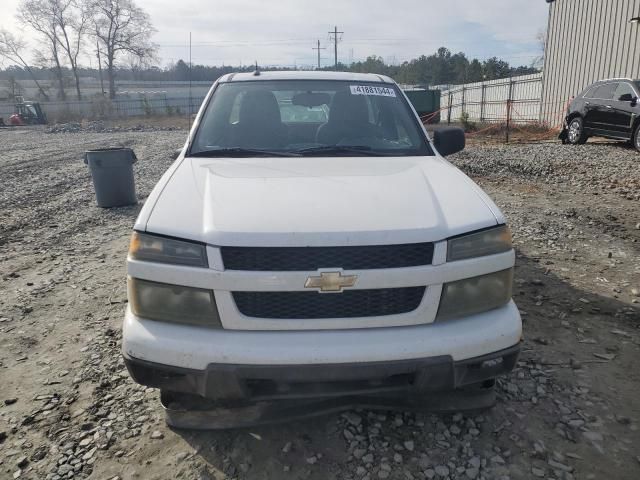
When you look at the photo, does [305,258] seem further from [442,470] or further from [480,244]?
[442,470]

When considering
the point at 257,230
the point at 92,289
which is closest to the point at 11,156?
the point at 92,289

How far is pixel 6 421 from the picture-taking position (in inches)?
104

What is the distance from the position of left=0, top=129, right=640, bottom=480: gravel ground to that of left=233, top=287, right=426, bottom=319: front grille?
0.74m

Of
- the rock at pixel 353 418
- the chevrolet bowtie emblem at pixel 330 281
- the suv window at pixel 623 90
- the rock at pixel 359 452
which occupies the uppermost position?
the suv window at pixel 623 90

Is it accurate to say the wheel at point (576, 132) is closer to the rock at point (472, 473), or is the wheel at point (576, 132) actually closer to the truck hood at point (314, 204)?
the truck hood at point (314, 204)

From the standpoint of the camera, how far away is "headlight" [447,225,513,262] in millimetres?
2170

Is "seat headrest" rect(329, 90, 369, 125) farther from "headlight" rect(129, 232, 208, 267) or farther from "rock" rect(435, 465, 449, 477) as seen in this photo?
"rock" rect(435, 465, 449, 477)

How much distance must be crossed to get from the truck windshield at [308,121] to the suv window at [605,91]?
10.8 metres

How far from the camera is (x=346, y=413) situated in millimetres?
2611

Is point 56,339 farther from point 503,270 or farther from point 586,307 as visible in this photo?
point 586,307

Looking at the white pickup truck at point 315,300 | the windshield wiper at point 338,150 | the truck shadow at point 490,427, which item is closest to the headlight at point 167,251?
the white pickup truck at point 315,300

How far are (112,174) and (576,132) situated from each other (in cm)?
1203

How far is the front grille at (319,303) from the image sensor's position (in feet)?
6.88

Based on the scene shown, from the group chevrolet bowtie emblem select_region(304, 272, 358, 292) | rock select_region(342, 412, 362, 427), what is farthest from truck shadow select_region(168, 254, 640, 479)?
chevrolet bowtie emblem select_region(304, 272, 358, 292)
